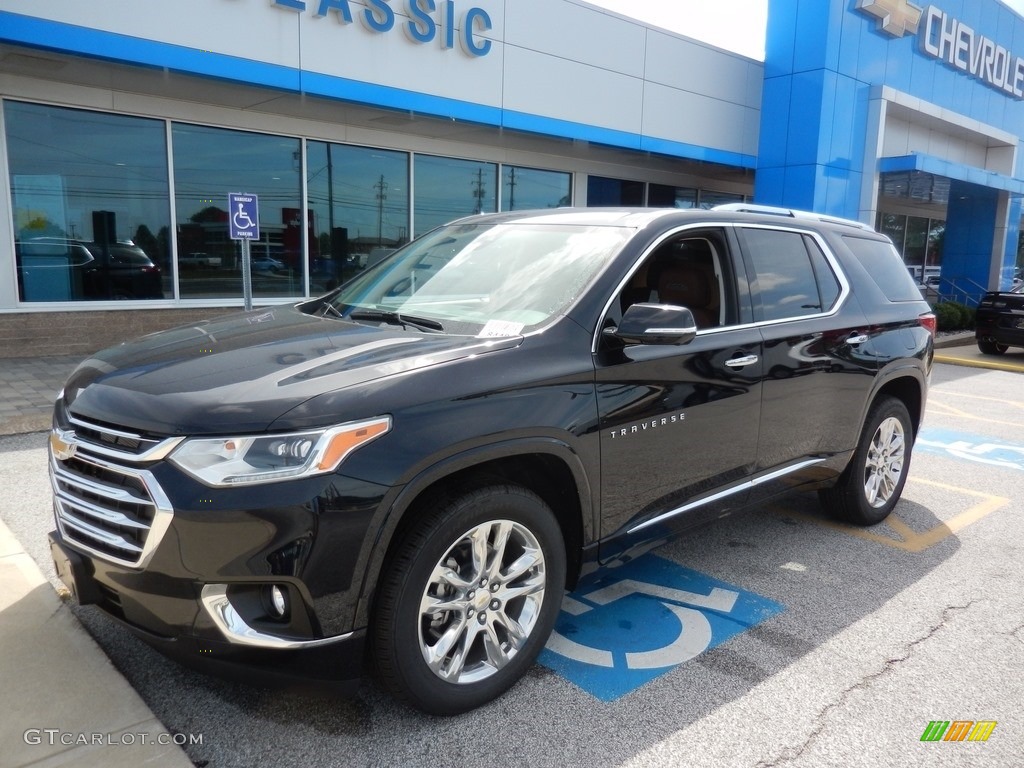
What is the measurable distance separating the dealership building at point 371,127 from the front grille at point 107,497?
8.96ft

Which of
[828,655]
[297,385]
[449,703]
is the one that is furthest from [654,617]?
[297,385]

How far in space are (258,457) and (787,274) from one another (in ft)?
9.90

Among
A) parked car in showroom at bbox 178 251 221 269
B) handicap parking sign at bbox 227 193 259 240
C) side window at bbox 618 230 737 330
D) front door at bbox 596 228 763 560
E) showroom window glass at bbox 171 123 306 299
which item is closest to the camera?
front door at bbox 596 228 763 560

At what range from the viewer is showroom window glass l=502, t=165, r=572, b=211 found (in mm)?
14383

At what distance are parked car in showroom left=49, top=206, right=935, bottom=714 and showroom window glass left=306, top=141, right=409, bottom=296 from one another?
327 inches

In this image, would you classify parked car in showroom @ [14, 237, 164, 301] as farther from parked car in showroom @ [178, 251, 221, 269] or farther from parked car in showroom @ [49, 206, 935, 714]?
parked car in showroom @ [49, 206, 935, 714]

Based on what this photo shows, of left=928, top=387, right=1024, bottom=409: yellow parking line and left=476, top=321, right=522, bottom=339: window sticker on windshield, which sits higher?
left=476, top=321, right=522, bottom=339: window sticker on windshield

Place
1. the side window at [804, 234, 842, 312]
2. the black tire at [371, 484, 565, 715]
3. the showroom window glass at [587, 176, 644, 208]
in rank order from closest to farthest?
the black tire at [371, 484, 565, 715], the side window at [804, 234, 842, 312], the showroom window glass at [587, 176, 644, 208]

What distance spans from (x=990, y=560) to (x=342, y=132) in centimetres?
1041

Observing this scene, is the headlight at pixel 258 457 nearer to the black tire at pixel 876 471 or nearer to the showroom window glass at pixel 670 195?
the black tire at pixel 876 471

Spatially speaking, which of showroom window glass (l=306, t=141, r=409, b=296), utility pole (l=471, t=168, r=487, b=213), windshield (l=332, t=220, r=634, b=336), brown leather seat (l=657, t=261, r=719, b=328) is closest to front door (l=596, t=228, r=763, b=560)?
brown leather seat (l=657, t=261, r=719, b=328)

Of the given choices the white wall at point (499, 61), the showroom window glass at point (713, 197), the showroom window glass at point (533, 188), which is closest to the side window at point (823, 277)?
the white wall at point (499, 61)

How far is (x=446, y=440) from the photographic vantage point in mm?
2496

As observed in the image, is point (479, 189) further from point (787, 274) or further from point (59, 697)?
point (59, 697)
